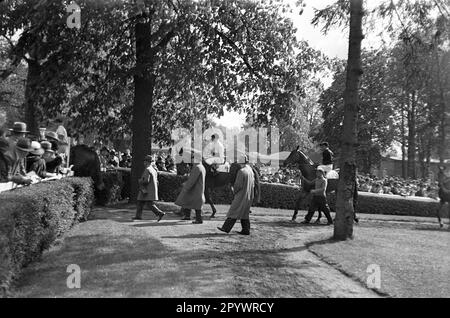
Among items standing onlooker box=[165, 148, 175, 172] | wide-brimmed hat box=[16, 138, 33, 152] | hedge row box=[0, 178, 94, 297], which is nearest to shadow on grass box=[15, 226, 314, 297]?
hedge row box=[0, 178, 94, 297]

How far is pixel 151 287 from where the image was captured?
21.0 feet

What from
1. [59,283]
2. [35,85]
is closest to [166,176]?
[35,85]

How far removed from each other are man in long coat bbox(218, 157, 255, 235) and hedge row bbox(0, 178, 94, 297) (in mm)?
3465

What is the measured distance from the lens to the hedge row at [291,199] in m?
20.2

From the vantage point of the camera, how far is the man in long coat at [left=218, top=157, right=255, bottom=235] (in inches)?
435

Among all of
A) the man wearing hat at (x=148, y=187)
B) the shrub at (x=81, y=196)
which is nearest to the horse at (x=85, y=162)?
the shrub at (x=81, y=196)

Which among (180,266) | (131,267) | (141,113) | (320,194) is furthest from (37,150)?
(320,194)

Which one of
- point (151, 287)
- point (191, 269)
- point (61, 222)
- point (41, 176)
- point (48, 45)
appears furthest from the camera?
point (48, 45)
